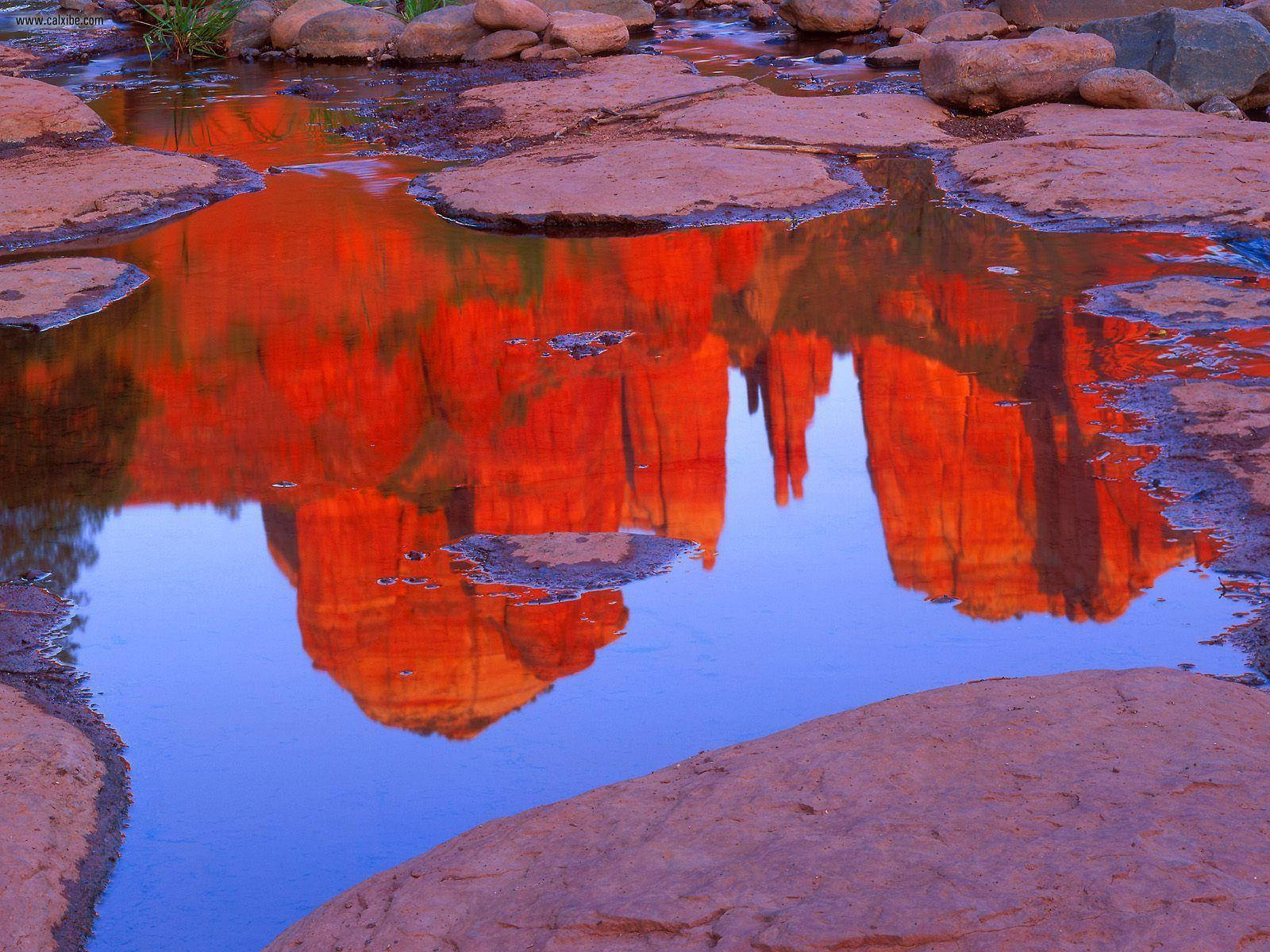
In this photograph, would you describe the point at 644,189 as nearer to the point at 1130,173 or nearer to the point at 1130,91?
the point at 1130,173

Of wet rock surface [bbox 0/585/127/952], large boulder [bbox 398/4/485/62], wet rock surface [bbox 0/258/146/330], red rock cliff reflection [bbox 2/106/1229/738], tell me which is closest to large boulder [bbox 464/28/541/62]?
large boulder [bbox 398/4/485/62]

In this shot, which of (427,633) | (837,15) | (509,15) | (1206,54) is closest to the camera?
(427,633)

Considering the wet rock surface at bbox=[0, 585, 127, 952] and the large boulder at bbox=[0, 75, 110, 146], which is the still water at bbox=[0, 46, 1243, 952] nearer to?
the wet rock surface at bbox=[0, 585, 127, 952]

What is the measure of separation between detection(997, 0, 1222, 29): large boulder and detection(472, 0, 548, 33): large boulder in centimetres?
486

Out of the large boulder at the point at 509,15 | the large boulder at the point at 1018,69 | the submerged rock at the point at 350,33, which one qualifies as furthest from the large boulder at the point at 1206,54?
the submerged rock at the point at 350,33

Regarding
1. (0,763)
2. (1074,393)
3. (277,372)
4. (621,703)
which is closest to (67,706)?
(0,763)

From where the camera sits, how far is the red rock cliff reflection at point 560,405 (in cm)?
353

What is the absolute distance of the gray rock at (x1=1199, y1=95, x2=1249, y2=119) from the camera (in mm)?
9148

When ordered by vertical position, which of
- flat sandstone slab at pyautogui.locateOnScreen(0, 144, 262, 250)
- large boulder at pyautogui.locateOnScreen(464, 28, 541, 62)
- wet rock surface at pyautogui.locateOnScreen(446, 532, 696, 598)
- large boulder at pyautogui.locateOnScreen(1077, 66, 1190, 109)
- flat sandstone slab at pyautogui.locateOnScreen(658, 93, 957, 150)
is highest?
large boulder at pyautogui.locateOnScreen(464, 28, 541, 62)

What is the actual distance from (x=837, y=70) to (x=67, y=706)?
1080cm

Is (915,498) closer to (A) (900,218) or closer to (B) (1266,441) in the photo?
(B) (1266,441)

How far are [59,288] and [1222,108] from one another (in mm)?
7479

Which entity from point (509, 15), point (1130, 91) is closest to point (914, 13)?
point (509, 15)

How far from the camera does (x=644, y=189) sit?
753 centimetres
